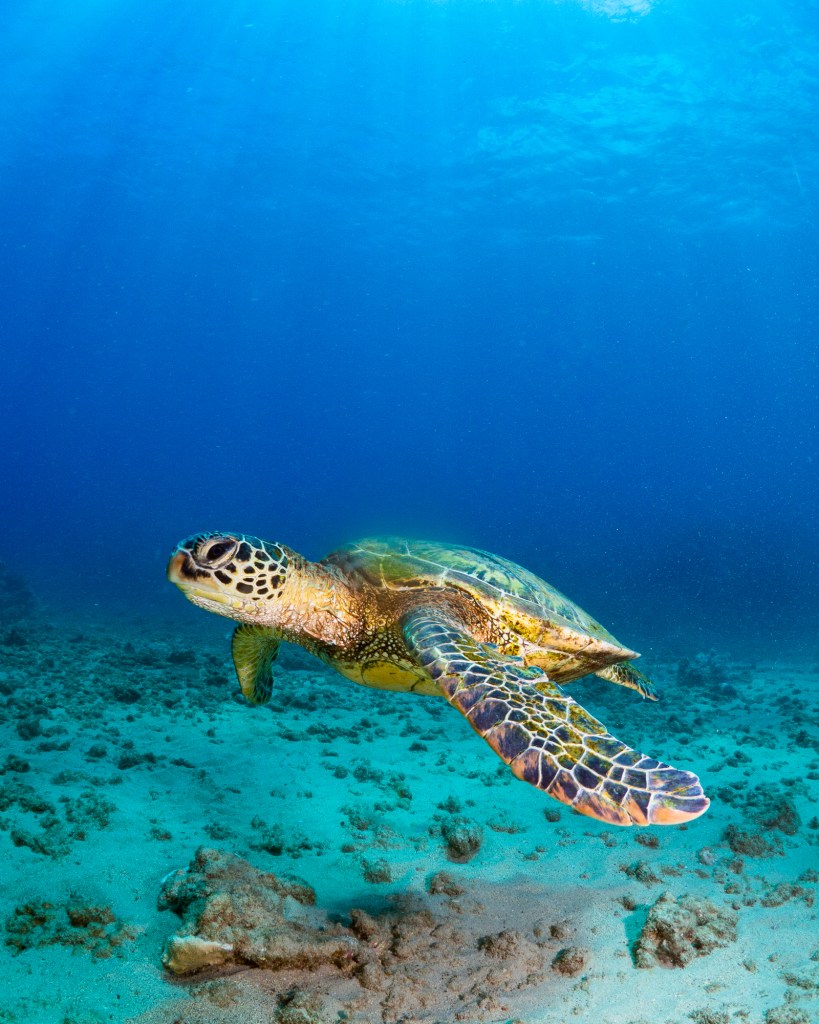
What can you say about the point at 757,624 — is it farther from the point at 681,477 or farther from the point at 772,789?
the point at 681,477

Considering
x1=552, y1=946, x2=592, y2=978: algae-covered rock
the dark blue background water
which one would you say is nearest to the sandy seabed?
x1=552, y1=946, x2=592, y2=978: algae-covered rock

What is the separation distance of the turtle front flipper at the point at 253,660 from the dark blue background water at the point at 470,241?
11.1ft

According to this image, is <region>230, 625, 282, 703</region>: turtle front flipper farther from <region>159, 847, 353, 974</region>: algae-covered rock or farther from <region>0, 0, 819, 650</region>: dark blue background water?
<region>0, 0, 819, 650</region>: dark blue background water

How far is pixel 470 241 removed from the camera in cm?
4281

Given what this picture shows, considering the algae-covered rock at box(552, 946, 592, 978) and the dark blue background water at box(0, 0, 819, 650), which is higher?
the dark blue background water at box(0, 0, 819, 650)

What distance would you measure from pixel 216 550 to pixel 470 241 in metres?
44.8

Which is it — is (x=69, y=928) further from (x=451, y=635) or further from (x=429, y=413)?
(x=429, y=413)

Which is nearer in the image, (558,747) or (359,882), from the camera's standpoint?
(558,747)

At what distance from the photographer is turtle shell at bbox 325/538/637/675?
4.02 m

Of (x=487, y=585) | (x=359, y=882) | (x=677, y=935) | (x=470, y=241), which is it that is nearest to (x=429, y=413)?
(x=470, y=241)

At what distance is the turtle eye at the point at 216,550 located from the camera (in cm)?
343

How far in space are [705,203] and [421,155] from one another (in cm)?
1693

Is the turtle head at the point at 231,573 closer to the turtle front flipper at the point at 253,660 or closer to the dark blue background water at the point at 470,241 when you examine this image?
the turtle front flipper at the point at 253,660

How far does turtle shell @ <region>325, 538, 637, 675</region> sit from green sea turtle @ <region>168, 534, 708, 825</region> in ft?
0.03
